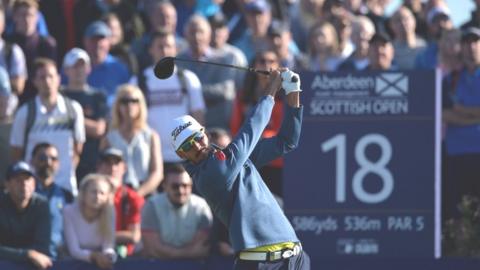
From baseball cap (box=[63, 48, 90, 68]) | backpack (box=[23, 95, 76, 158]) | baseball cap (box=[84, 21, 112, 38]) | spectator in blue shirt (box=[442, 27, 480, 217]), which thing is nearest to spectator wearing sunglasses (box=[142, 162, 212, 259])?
backpack (box=[23, 95, 76, 158])

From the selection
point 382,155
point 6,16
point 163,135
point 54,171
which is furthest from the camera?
point 6,16

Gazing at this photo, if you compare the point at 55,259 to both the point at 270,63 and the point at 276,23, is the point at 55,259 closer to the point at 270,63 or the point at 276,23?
the point at 270,63

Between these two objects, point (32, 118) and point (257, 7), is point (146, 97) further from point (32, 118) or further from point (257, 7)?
point (257, 7)

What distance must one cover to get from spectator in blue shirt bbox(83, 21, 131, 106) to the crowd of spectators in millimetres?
16

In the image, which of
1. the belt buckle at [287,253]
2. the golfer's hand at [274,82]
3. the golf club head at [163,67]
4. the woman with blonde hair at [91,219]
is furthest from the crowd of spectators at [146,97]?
the golfer's hand at [274,82]

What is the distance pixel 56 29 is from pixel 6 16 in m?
0.74

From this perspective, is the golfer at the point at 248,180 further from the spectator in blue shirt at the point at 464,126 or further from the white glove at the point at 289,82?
the spectator in blue shirt at the point at 464,126

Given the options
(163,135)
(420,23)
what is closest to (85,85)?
(163,135)

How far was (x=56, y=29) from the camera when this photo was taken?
53.7 feet

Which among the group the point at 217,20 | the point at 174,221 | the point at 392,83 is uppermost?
the point at 217,20

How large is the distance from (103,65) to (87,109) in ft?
3.36

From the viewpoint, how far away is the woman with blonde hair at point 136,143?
13.3m

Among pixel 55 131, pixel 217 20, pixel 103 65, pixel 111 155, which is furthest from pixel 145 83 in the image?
pixel 217 20

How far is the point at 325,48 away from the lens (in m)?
15.2
